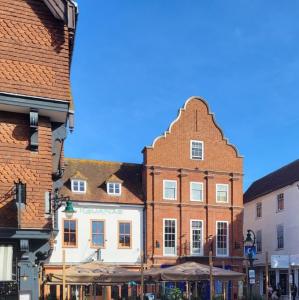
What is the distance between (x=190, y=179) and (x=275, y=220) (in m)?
10.2

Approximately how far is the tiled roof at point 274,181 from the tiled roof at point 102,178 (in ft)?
40.7

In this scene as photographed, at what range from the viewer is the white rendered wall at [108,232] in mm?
37969

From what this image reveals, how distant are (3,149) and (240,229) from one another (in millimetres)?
29716

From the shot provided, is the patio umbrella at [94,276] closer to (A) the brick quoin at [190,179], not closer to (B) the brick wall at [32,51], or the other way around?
(B) the brick wall at [32,51]

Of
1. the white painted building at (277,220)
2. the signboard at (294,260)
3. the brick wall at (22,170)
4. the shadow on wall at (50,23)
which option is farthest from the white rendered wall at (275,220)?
the brick wall at (22,170)

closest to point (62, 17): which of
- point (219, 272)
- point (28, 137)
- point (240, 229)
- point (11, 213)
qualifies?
point (28, 137)

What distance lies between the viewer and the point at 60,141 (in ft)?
52.5

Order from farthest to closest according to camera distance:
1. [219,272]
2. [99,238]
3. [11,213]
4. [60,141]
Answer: [99,238], [219,272], [60,141], [11,213]

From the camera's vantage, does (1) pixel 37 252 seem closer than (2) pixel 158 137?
Yes

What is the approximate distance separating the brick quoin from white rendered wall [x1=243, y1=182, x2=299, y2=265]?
485cm

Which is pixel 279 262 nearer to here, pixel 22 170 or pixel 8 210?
pixel 22 170

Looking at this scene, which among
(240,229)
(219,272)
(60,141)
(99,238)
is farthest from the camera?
(240,229)

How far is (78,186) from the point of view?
38.9 m

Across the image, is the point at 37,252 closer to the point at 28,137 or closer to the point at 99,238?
the point at 28,137
